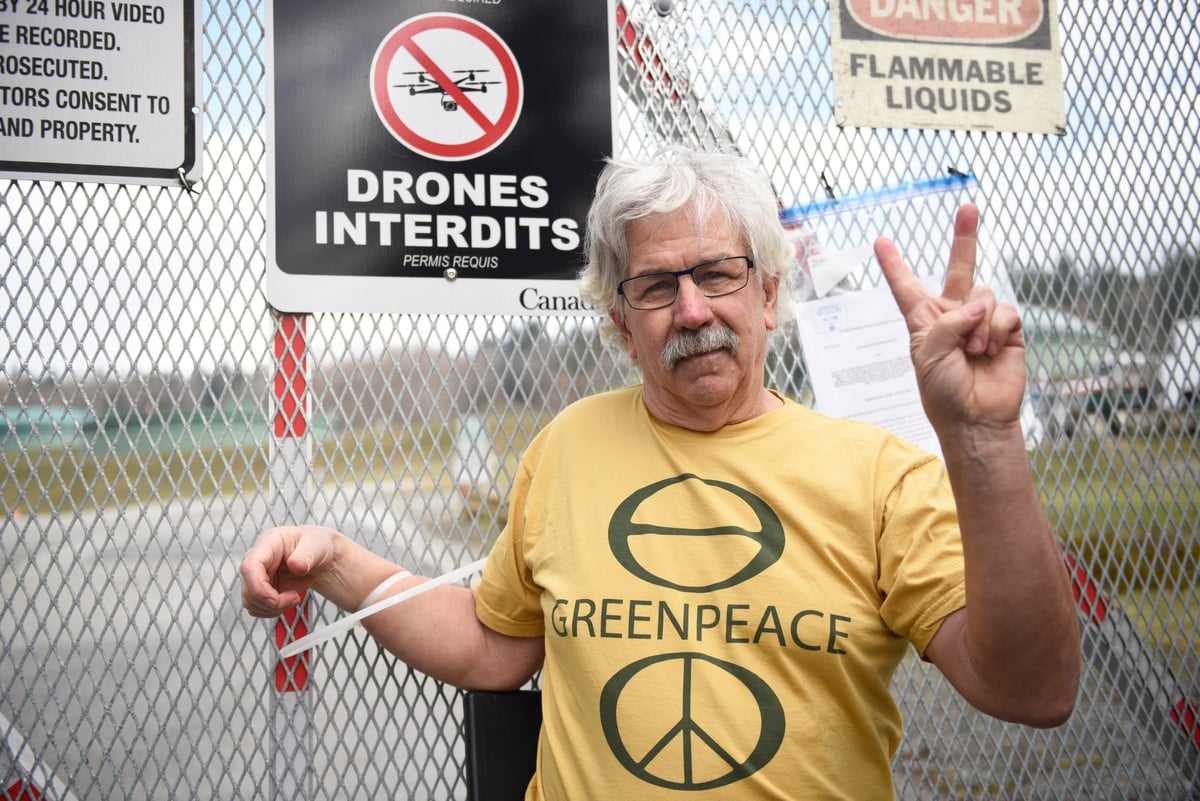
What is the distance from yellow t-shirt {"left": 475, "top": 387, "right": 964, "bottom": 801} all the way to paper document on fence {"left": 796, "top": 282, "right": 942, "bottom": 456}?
1.01 ft

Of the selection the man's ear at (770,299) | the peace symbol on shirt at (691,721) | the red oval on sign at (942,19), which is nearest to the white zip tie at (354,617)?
the peace symbol on shirt at (691,721)

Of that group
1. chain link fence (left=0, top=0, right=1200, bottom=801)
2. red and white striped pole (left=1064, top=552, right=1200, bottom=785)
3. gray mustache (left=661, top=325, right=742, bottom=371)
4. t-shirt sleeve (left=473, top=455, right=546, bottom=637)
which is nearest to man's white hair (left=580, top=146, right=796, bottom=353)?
gray mustache (left=661, top=325, right=742, bottom=371)

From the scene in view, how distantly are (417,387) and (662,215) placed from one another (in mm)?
593

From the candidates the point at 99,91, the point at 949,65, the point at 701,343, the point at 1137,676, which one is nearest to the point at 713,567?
the point at 701,343

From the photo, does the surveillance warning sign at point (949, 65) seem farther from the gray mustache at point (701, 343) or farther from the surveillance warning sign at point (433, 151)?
the gray mustache at point (701, 343)

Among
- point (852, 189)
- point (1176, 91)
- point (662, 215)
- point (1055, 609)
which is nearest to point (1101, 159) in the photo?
point (1176, 91)

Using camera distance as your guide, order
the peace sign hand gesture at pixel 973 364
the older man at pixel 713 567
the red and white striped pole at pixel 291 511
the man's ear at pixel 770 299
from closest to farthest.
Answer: the peace sign hand gesture at pixel 973 364
the older man at pixel 713 567
the man's ear at pixel 770 299
the red and white striped pole at pixel 291 511

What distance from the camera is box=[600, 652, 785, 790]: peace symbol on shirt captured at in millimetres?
1256

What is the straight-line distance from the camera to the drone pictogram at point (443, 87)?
164 cm

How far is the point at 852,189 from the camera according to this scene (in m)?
1.79

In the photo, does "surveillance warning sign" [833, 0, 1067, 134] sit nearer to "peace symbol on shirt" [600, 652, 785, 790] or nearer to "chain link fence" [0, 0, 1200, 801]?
"chain link fence" [0, 0, 1200, 801]

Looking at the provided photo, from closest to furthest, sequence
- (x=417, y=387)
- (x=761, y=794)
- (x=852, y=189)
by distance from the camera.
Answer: (x=761, y=794)
(x=417, y=387)
(x=852, y=189)

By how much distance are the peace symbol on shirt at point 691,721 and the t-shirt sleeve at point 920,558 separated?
23 cm

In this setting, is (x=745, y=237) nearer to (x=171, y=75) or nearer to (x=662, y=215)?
(x=662, y=215)
